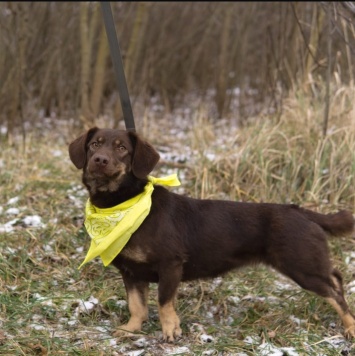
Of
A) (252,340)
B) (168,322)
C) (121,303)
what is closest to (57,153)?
(121,303)

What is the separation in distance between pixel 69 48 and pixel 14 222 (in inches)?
224

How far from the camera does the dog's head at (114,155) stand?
12.1ft

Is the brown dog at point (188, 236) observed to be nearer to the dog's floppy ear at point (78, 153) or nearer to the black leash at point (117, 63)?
the dog's floppy ear at point (78, 153)

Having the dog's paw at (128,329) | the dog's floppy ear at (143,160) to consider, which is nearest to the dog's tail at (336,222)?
the dog's floppy ear at (143,160)

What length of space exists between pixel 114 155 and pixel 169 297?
918mm

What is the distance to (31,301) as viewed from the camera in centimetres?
402

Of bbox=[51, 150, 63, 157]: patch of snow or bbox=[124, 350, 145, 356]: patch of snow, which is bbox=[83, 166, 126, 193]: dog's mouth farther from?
bbox=[51, 150, 63, 157]: patch of snow

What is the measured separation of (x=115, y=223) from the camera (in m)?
3.72

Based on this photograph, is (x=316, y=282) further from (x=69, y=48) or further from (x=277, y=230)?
(x=69, y=48)

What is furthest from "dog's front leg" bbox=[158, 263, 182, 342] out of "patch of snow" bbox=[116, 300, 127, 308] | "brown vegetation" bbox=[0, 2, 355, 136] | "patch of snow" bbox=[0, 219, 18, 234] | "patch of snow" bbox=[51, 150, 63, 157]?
"patch of snow" bbox=[51, 150, 63, 157]

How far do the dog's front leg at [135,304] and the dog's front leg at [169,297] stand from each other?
→ 0.62 feet

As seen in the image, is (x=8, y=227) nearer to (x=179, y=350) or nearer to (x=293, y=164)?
(x=179, y=350)

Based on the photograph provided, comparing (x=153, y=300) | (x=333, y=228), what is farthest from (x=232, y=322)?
(x=333, y=228)

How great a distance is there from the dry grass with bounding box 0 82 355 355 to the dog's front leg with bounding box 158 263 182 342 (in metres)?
0.09
